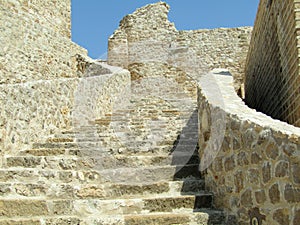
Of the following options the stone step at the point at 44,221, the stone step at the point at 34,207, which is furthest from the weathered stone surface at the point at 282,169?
the stone step at the point at 34,207

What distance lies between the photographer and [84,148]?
5.09 meters

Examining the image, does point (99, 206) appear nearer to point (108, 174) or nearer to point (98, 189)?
point (98, 189)

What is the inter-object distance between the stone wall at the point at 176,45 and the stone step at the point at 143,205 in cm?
1043

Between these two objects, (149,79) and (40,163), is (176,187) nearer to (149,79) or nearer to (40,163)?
(40,163)

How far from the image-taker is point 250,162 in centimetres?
301

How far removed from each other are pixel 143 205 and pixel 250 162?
1177mm

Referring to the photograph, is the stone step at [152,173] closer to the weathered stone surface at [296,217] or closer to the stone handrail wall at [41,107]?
the stone handrail wall at [41,107]

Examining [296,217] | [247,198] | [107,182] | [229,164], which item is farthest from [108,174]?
[296,217]

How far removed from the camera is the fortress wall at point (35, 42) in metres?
8.59

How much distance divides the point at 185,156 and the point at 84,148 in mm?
1371

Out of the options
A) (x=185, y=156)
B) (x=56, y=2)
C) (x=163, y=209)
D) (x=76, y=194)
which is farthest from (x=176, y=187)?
(x=56, y=2)

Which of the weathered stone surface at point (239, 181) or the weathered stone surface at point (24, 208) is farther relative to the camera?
the weathered stone surface at point (24, 208)

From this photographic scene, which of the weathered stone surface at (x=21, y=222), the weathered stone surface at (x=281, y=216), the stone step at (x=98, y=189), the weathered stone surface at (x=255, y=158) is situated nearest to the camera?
the weathered stone surface at (x=281, y=216)

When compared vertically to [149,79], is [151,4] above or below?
above
